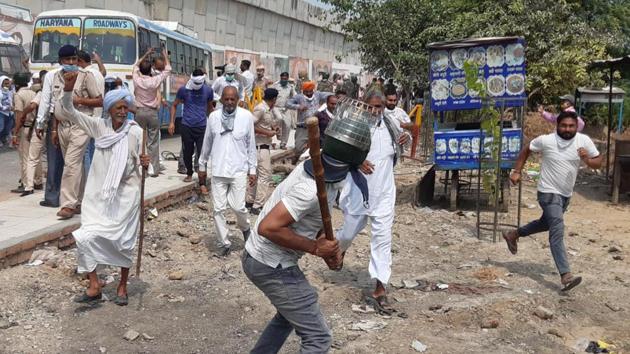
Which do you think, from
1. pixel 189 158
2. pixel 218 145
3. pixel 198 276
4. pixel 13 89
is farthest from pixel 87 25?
pixel 198 276

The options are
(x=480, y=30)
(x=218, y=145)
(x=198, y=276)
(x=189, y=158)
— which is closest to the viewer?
(x=198, y=276)

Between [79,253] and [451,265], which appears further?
[451,265]

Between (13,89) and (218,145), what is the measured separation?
1008cm

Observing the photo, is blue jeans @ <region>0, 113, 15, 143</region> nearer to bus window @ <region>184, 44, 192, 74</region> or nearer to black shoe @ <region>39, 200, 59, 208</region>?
bus window @ <region>184, 44, 192, 74</region>

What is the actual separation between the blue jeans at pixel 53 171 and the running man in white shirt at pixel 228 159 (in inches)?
72.0

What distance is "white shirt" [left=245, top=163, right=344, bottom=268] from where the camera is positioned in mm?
3057

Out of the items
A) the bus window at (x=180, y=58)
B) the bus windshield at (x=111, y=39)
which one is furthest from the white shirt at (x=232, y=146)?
the bus window at (x=180, y=58)

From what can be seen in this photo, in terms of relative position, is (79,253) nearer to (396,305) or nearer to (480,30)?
(396,305)

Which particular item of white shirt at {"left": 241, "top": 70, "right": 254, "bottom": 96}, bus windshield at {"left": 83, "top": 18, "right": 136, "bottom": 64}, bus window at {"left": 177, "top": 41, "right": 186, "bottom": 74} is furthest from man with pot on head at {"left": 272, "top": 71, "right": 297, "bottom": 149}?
bus window at {"left": 177, "top": 41, "right": 186, "bottom": 74}

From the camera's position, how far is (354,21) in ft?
62.2

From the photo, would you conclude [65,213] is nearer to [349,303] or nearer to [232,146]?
[232,146]

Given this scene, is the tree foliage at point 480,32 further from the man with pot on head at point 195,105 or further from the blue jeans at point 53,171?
the blue jeans at point 53,171

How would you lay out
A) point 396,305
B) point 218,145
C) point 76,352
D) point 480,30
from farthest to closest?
point 480,30 → point 218,145 → point 396,305 → point 76,352

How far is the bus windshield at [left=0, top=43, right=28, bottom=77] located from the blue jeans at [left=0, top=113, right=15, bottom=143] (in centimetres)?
123
